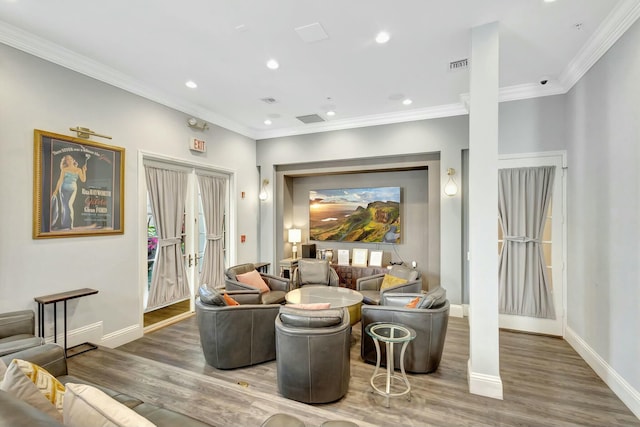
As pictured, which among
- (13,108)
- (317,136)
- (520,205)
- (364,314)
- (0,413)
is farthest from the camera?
(317,136)

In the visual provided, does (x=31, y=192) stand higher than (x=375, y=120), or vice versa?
(x=375, y=120)

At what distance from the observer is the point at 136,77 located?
3834 millimetres

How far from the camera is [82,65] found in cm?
338

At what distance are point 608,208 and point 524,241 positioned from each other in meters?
1.31

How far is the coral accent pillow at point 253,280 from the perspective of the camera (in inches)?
178

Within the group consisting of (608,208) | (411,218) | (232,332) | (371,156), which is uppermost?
(371,156)

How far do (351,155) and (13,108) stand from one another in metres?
4.40

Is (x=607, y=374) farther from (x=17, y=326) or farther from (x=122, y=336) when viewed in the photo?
(x=17, y=326)

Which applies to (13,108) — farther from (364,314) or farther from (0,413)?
(364,314)

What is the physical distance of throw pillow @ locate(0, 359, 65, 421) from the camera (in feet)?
4.30

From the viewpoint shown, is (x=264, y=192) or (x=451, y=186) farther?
(x=264, y=192)

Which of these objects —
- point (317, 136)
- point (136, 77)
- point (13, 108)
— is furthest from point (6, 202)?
point (317, 136)

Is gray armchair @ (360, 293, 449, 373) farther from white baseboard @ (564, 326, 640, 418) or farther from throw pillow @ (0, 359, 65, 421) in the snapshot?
throw pillow @ (0, 359, 65, 421)

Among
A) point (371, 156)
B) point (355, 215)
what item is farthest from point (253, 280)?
point (371, 156)
